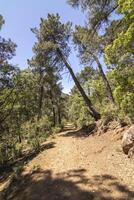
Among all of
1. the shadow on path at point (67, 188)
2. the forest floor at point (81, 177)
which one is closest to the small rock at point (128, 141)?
the forest floor at point (81, 177)

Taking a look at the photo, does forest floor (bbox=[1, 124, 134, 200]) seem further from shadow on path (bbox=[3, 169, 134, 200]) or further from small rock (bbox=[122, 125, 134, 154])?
small rock (bbox=[122, 125, 134, 154])

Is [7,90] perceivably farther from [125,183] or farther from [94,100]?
[94,100]

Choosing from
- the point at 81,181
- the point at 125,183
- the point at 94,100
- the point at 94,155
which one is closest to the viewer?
the point at 125,183

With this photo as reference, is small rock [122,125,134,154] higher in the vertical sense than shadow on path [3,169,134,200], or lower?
higher

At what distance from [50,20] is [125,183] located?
1823 centimetres

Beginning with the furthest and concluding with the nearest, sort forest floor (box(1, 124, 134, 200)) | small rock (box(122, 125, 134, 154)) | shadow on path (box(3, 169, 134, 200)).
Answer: small rock (box(122, 125, 134, 154)) → forest floor (box(1, 124, 134, 200)) → shadow on path (box(3, 169, 134, 200))

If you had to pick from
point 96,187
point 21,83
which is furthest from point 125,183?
point 21,83

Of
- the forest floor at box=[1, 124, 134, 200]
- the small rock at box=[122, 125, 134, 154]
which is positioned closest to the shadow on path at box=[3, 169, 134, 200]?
the forest floor at box=[1, 124, 134, 200]

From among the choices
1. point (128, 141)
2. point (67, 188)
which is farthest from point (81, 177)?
point (128, 141)

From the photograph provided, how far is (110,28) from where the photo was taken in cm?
1382

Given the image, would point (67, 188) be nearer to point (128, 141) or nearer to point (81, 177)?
point (81, 177)

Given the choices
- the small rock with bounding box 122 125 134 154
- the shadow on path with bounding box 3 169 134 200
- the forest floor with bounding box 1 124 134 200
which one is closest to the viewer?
the shadow on path with bounding box 3 169 134 200

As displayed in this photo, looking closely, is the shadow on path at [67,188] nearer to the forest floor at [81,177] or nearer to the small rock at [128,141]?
the forest floor at [81,177]

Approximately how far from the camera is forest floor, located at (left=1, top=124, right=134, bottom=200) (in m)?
8.21
